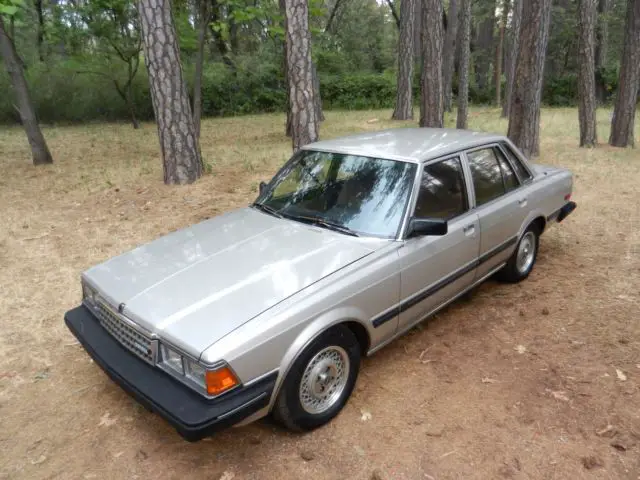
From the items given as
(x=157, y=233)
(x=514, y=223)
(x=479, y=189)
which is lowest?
(x=157, y=233)

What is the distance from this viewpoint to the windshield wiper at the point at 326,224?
11.0ft

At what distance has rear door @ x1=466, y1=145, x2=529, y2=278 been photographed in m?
3.99

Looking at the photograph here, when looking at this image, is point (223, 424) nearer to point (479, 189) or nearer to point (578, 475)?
point (578, 475)

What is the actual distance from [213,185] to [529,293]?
5.34 metres

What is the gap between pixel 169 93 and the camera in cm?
780

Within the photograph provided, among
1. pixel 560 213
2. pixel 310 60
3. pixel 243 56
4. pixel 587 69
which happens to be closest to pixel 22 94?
pixel 310 60

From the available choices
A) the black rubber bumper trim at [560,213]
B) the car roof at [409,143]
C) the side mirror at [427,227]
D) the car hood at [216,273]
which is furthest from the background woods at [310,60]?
the side mirror at [427,227]

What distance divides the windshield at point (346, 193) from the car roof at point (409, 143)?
0.07 metres

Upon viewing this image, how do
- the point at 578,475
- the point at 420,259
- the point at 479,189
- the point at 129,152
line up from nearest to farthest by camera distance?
1. the point at 578,475
2. the point at 420,259
3. the point at 479,189
4. the point at 129,152

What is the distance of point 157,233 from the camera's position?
6.39 metres

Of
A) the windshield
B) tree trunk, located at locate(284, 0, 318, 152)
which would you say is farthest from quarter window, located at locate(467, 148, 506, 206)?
tree trunk, located at locate(284, 0, 318, 152)

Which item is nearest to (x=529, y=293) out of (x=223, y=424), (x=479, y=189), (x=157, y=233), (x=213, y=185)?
(x=479, y=189)

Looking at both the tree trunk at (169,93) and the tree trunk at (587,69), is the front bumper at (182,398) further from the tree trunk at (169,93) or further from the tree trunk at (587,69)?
the tree trunk at (587,69)

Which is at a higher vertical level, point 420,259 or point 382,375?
point 420,259
